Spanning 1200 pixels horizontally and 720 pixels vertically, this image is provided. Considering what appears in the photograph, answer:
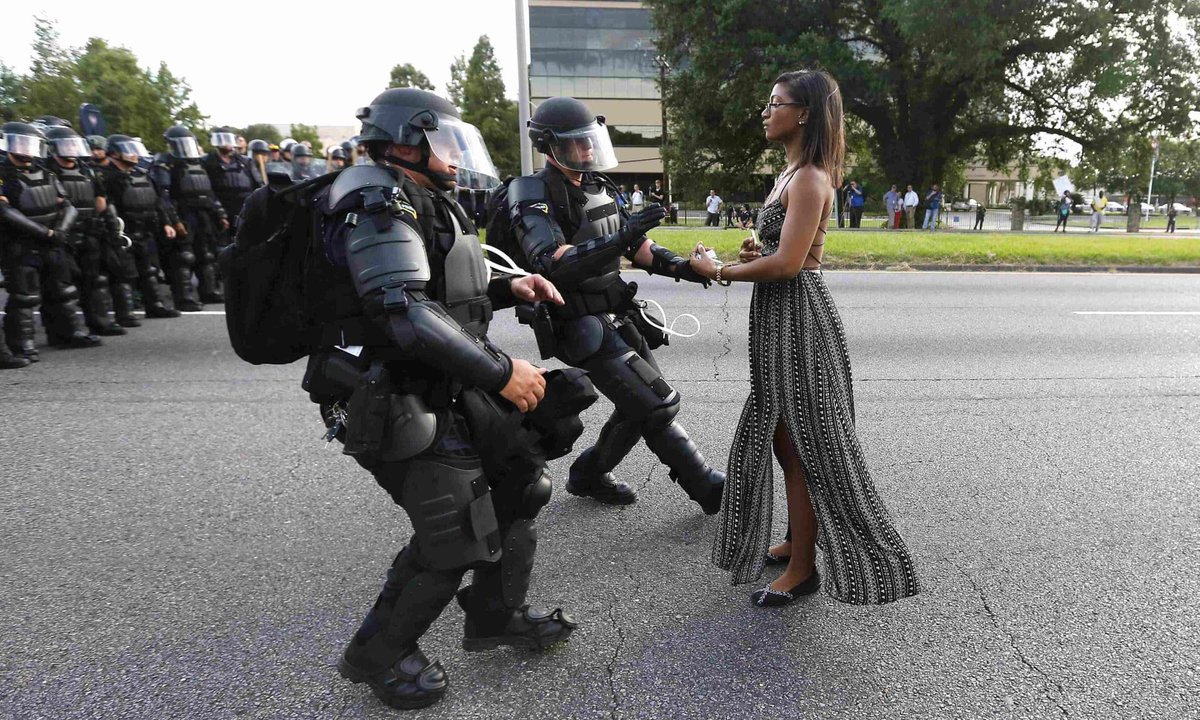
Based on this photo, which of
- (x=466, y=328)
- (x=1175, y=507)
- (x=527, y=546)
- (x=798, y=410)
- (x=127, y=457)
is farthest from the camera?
(x=127, y=457)

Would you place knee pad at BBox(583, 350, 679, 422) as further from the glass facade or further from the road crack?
the glass facade

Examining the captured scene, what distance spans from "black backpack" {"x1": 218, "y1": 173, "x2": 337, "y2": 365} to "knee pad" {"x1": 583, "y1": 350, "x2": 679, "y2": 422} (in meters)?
1.37

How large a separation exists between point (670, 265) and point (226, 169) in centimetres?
863

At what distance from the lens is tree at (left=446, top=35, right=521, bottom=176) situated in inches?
1941

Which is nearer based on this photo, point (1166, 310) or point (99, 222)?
point (99, 222)

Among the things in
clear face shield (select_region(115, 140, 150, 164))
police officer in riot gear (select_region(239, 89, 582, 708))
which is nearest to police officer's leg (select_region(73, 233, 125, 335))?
clear face shield (select_region(115, 140, 150, 164))

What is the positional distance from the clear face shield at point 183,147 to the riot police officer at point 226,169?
0.44 metres

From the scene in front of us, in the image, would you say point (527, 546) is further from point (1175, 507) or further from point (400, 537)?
point (1175, 507)

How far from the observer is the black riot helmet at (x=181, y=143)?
925 cm

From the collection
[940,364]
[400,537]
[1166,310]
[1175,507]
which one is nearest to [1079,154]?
[1166,310]

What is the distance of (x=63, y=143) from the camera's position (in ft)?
24.1

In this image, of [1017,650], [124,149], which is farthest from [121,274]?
[1017,650]

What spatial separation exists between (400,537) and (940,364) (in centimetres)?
483

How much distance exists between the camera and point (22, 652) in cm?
248
